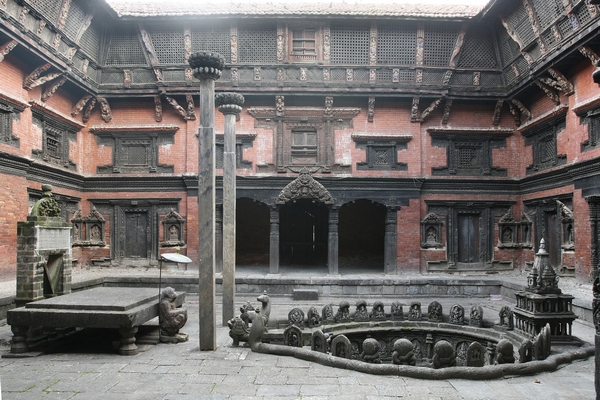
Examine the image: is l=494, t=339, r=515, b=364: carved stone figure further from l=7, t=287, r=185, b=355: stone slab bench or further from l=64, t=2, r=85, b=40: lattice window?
l=64, t=2, r=85, b=40: lattice window

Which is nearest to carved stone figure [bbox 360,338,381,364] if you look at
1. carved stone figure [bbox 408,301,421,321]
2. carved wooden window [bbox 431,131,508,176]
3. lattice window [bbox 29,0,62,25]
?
carved stone figure [bbox 408,301,421,321]

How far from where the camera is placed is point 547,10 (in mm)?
13352

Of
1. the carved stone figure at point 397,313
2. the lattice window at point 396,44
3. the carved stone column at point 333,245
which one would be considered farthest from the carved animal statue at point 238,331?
the lattice window at point 396,44

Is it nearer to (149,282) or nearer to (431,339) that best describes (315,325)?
(431,339)

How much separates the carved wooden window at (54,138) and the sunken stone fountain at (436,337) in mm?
9998

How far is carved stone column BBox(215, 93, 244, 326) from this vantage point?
9266 mm

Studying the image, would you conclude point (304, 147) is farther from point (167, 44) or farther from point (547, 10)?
point (547, 10)

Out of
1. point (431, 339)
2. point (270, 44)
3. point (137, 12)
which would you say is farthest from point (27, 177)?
point (431, 339)

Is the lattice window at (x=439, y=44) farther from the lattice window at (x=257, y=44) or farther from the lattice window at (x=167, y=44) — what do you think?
the lattice window at (x=167, y=44)

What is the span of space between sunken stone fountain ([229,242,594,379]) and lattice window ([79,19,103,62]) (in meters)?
12.2

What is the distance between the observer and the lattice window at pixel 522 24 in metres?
14.5

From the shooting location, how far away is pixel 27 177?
13352 millimetres

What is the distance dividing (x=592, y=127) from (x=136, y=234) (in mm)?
15774

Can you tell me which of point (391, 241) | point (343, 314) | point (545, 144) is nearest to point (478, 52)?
point (545, 144)
